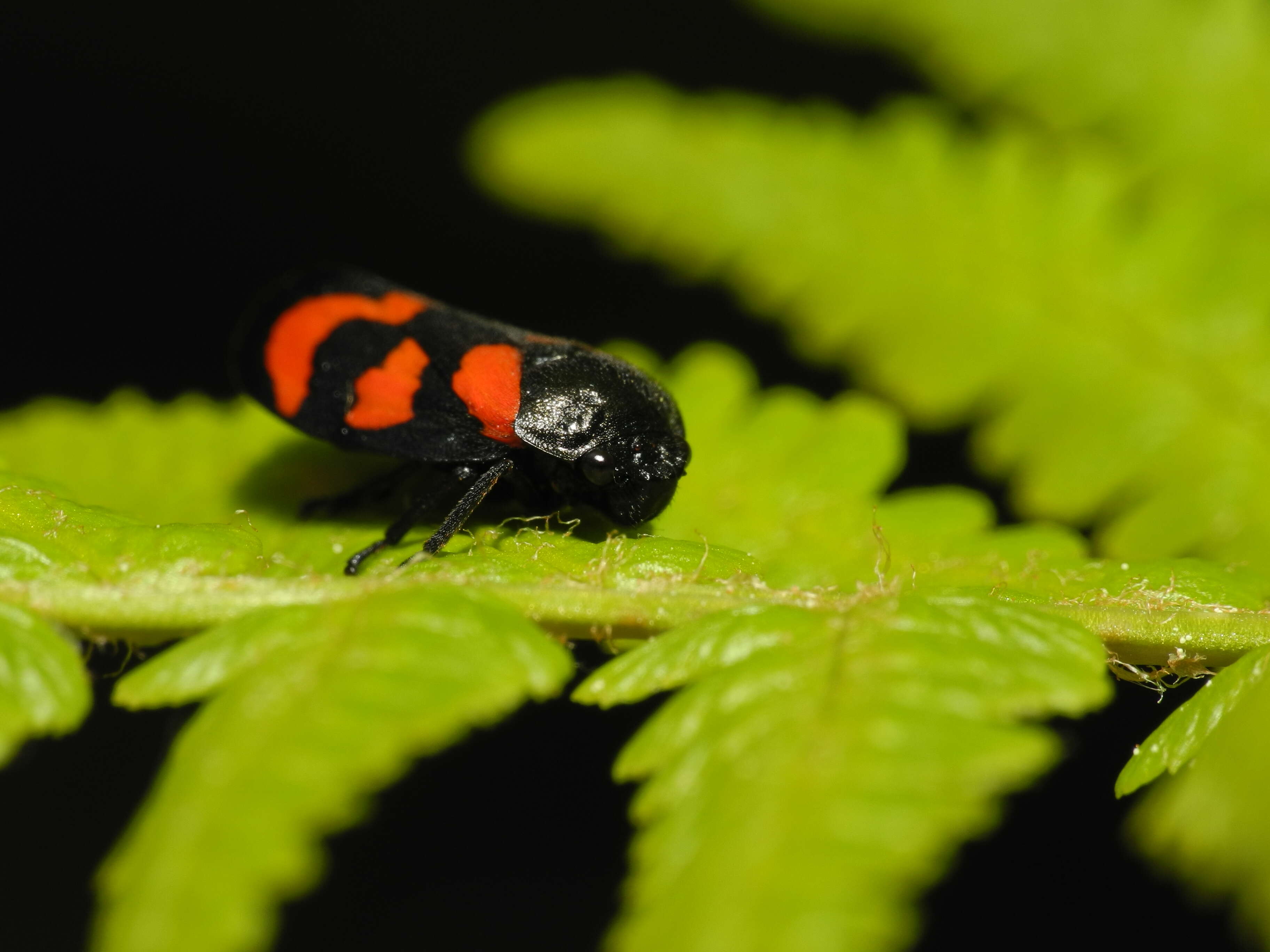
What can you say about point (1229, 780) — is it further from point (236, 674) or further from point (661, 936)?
point (236, 674)

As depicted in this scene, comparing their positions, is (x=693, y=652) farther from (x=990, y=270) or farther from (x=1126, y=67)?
(x=1126, y=67)

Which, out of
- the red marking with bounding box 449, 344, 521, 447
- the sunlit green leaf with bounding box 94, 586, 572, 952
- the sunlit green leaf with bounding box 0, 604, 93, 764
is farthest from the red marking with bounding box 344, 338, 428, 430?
the sunlit green leaf with bounding box 0, 604, 93, 764

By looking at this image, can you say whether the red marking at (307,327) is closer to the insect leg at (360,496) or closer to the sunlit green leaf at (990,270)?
the insect leg at (360,496)

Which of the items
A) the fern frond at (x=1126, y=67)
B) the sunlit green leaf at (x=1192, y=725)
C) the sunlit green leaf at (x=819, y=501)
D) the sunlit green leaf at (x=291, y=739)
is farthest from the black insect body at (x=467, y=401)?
the fern frond at (x=1126, y=67)

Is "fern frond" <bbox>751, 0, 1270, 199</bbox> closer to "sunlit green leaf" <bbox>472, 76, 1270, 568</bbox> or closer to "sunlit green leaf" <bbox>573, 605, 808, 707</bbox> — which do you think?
"sunlit green leaf" <bbox>472, 76, 1270, 568</bbox>

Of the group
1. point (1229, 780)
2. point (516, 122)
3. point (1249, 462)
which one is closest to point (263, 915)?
point (1229, 780)
